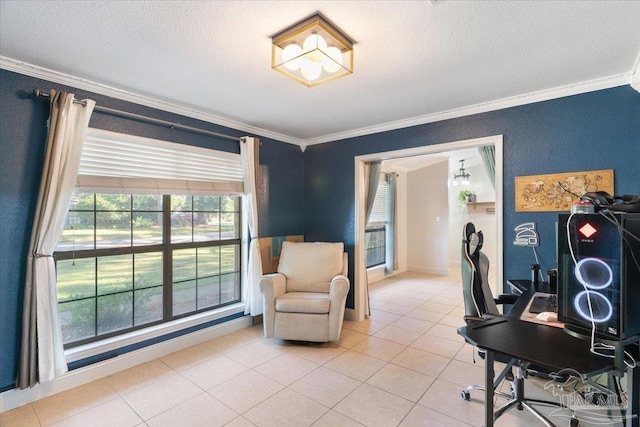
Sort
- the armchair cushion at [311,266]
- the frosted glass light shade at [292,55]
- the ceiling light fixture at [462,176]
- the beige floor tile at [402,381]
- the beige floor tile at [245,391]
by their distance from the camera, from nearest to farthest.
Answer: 1. the frosted glass light shade at [292,55]
2. the beige floor tile at [245,391]
3. the beige floor tile at [402,381]
4. the armchair cushion at [311,266]
5. the ceiling light fixture at [462,176]

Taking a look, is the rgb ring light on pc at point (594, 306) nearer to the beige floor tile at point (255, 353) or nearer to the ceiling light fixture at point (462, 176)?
the beige floor tile at point (255, 353)

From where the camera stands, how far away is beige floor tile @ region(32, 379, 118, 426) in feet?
6.74

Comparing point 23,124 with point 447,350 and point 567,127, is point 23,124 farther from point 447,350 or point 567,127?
point 567,127

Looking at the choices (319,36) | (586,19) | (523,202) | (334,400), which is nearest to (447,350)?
(334,400)

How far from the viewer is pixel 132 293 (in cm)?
288

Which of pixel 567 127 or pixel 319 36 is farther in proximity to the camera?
pixel 567 127

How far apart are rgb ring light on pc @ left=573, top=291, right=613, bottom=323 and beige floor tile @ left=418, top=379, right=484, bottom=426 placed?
114 cm

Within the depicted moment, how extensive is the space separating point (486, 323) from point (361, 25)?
1868 millimetres

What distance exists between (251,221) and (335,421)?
2261 millimetres

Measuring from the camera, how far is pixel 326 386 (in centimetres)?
239

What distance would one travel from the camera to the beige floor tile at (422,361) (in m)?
2.63

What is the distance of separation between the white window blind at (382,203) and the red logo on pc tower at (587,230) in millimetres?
4774

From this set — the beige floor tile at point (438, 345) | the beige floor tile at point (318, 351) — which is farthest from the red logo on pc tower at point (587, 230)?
the beige floor tile at point (318, 351)

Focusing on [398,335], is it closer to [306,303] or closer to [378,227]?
[306,303]
